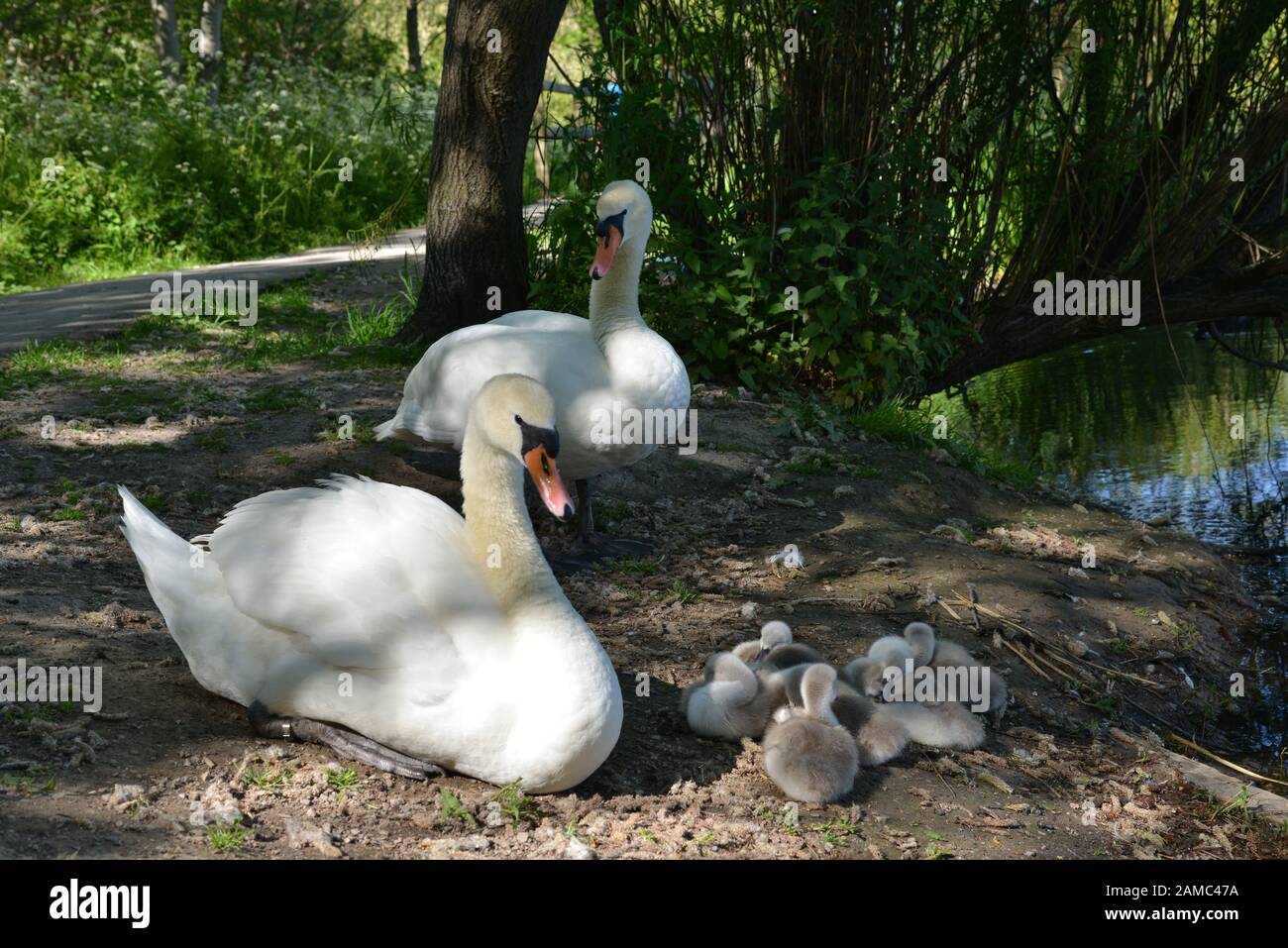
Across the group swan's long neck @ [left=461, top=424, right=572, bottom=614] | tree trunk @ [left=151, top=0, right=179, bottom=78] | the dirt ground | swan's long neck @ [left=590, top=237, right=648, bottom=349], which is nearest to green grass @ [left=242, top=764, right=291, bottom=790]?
the dirt ground

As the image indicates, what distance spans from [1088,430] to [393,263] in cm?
691

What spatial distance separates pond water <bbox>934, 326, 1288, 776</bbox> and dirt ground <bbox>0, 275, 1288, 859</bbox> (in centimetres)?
90

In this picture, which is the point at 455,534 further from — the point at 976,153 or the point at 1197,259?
the point at 1197,259

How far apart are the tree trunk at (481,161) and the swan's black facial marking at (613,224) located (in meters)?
2.29

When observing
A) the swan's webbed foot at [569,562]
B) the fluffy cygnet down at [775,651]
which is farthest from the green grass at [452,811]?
the swan's webbed foot at [569,562]

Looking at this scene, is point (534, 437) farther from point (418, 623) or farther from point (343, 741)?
point (343, 741)

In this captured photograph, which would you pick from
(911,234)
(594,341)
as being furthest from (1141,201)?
(594,341)

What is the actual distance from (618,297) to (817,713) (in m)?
2.61

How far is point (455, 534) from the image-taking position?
3.98 m

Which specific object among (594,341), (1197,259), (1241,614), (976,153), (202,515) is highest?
(976,153)

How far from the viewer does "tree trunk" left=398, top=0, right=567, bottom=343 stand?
8.03 metres

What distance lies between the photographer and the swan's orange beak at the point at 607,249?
624 cm

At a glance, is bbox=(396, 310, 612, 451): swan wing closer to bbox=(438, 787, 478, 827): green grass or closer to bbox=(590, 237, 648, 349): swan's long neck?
bbox=(590, 237, 648, 349): swan's long neck

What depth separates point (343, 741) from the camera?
12.8ft
